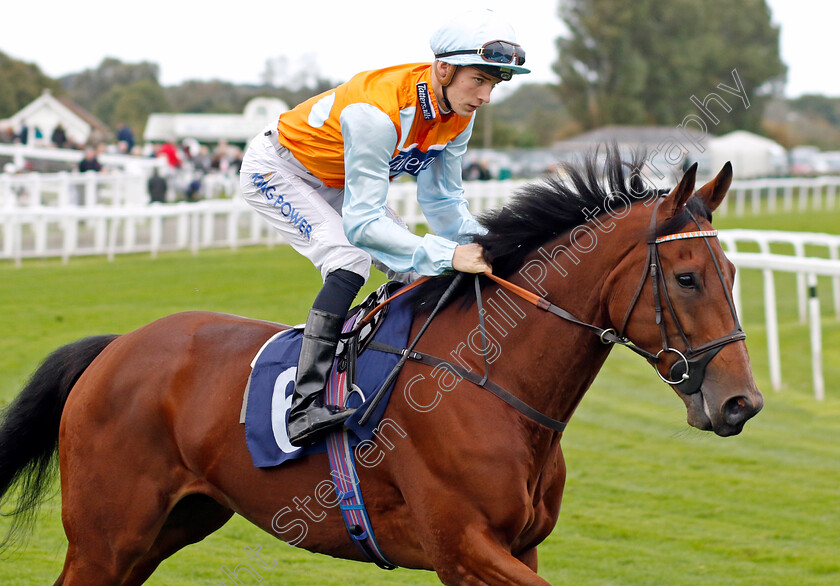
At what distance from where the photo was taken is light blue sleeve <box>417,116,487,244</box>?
361 centimetres

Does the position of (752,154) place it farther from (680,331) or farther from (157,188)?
(680,331)

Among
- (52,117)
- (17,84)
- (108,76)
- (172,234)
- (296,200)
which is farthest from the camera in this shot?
(108,76)

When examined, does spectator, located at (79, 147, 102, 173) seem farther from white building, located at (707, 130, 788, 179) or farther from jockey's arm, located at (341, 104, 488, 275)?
white building, located at (707, 130, 788, 179)

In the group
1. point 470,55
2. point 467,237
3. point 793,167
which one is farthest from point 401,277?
point 793,167

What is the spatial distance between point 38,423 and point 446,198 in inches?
70.8

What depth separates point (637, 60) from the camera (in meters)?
58.7

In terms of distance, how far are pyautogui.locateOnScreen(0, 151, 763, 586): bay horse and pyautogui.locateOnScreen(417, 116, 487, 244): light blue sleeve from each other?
0.41 m

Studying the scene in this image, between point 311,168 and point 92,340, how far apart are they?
1.15m

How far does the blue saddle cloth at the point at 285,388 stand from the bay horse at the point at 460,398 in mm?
61

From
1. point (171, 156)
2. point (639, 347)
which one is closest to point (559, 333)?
point (639, 347)

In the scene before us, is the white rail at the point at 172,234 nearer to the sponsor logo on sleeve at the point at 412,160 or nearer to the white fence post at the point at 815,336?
the white fence post at the point at 815,336

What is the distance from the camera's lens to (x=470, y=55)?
308 cm

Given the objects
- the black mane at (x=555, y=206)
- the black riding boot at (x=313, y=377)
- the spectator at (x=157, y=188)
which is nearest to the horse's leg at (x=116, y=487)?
the black riding boot at (x=313, y=377)

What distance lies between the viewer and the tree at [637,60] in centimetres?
6003
